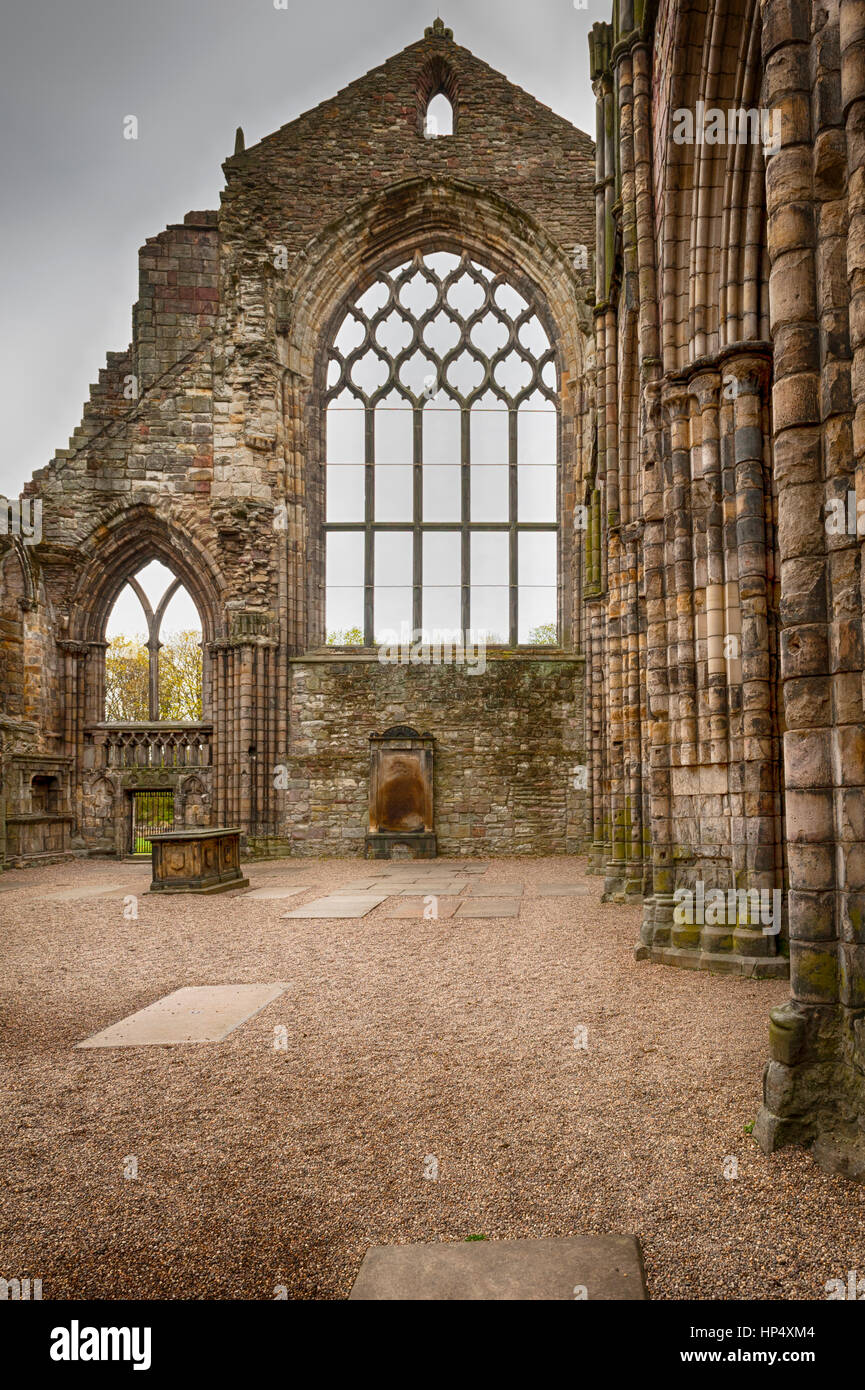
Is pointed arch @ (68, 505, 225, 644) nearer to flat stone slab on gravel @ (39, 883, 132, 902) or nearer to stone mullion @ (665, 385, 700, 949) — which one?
flat stone slab on gravel @ (39, 883, 132, 902)

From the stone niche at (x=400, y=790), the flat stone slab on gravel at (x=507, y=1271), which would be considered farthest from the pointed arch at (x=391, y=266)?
the flat stone slab on gravel at (x=507, y=1271)

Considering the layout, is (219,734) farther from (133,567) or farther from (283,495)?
(283,495)

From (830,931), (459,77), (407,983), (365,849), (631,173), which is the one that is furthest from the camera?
(459,77)

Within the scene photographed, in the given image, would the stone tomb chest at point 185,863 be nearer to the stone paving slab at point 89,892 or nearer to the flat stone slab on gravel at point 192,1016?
the stone paving slab at point 89,892

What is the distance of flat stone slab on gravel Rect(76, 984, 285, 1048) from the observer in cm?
434

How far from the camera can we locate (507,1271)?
2.15 meters

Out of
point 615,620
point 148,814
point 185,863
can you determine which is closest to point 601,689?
point 615,620

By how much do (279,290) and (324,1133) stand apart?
15.7 meters

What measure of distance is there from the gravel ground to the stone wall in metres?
9.11

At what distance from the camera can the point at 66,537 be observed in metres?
15.7

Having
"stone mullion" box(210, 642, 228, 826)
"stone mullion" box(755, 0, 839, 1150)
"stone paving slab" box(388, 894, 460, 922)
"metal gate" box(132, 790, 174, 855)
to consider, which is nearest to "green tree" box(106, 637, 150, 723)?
"metal gate" box(132, 790, 174, 855)

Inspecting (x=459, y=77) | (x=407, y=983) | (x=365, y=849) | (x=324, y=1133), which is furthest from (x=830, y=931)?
(x=459, y=77)

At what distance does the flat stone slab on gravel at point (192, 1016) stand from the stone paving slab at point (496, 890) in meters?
4.63

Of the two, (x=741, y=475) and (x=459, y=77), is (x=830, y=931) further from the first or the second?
(x=459, y=77)
